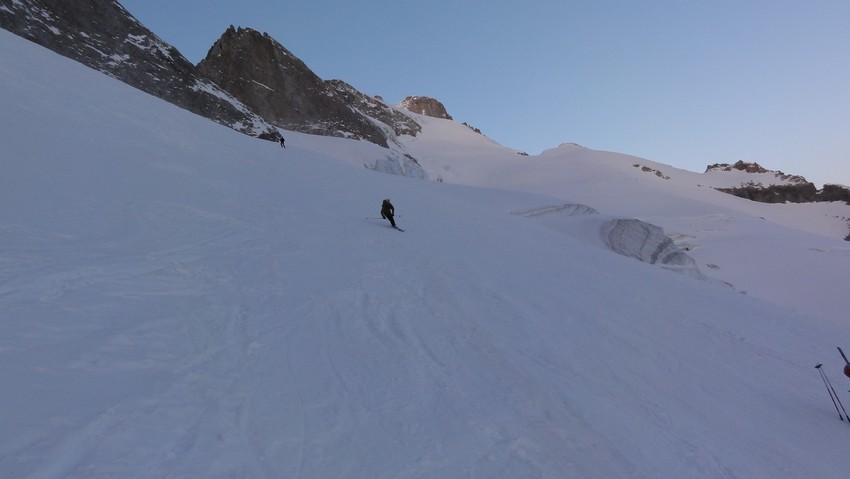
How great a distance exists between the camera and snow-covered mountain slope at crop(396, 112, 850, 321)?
89.4 feet

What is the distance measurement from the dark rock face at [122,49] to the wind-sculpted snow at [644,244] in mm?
27169

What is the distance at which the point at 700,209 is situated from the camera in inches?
1902

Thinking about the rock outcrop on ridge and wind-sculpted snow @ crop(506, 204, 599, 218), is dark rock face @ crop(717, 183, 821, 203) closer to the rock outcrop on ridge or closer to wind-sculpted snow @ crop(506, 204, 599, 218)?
the rock outcrop on ridge

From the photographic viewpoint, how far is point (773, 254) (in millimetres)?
32594

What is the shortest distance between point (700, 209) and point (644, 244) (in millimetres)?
31531

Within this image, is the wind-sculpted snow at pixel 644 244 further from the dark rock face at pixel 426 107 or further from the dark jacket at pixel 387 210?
the dark rock face at pixel 426 107

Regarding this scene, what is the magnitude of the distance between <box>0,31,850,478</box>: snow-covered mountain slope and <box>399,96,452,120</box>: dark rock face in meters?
112

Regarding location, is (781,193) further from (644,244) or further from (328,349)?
(328,349)

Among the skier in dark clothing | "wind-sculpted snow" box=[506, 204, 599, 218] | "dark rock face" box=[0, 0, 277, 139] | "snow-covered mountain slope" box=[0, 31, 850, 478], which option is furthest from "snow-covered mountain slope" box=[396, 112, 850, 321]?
"dark rock face" box=[0, 0, 277, 139]

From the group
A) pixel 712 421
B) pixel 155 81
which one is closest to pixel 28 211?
pixel 712 421

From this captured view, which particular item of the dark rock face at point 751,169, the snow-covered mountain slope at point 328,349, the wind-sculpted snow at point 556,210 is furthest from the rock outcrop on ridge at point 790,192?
the snow-covered mountain slope at point 328,349

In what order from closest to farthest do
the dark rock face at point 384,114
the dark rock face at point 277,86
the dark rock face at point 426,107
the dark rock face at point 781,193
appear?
the dark rock face at point 277,86
the dark rock face at point 781,193
the dark rock face at point 384,114
the dark rock face at point 426,107

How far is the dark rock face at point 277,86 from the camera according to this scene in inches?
1959

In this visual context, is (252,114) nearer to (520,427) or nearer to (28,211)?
(28,211)
